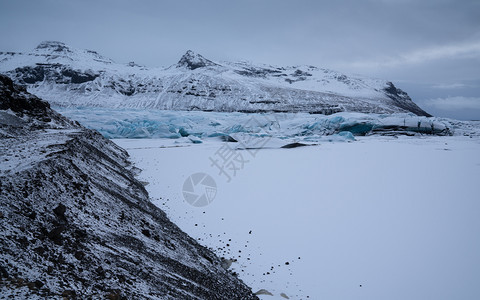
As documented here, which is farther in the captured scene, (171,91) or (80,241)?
(171,91)

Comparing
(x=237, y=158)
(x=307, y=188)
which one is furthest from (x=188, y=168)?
(x=307, y=188)

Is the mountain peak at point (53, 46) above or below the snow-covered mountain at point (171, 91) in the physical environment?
above

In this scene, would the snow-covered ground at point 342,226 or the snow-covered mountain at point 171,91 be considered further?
the snow-covered mountain at point 171,91

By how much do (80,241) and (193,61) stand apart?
261 feet

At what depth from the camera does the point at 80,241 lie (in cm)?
182

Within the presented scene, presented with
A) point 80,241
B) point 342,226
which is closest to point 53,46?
point 80,241

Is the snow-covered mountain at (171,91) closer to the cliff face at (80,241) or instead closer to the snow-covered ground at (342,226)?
the snow-covered ground at (342,226)

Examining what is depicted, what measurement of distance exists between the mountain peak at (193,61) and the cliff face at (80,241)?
250 feet

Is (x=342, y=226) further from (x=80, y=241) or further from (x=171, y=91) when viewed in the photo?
(x=171, y=91)

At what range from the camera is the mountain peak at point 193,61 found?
75000 mm

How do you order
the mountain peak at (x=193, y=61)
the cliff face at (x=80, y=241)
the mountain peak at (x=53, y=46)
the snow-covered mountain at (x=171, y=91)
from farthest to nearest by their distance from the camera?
the mountain peak at (x=53, y=46), the mountain peak at (x=193, y=61), the snow-covered mountain at (x=171, y=91), the cliff face at (x=80, y=241)

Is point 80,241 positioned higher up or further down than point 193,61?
further down

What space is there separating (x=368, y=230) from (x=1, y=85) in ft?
20.0

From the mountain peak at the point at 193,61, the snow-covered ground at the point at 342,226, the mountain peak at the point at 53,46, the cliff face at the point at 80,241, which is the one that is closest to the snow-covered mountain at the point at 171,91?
the mountain peak at the point at 193,61
